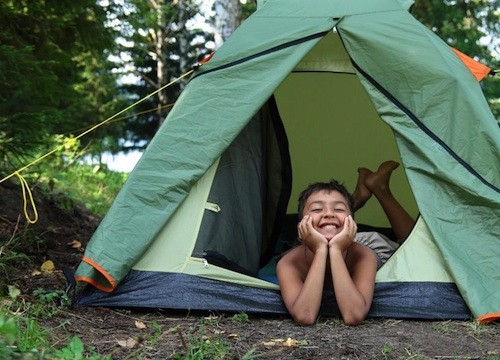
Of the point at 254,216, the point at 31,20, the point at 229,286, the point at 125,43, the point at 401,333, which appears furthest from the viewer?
the point at 125,43

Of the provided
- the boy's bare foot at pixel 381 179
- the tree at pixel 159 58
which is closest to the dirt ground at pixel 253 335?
the boy's bare foot at pixel 381 179

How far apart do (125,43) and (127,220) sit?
11.3 m

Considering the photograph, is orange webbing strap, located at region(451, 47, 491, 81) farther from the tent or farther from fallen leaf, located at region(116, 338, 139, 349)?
fallen leaf, located at region(116, 338, 139, 349)

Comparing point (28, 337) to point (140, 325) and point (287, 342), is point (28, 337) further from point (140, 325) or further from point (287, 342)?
point (287, 342)

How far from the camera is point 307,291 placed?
129 inches

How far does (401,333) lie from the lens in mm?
3154

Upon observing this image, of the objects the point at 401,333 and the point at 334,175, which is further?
the point at 334,175

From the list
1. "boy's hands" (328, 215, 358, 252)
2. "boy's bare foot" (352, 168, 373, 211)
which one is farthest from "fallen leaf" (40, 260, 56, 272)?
"boy's bare foot" (352, 168, 373, 211)

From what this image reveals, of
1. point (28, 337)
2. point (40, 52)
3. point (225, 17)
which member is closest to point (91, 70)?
point (225, 17)

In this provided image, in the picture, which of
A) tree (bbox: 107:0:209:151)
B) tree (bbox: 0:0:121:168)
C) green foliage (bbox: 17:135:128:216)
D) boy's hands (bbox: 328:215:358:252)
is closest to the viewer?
boy's hands (bbox: 328:215:358:252)

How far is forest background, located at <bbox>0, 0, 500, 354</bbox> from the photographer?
15.5ft

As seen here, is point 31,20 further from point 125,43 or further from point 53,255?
point 125,43

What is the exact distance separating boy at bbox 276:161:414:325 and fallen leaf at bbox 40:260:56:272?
1.43 meters

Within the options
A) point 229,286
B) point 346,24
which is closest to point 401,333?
point 229,286
